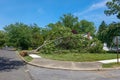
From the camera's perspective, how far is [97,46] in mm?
26359

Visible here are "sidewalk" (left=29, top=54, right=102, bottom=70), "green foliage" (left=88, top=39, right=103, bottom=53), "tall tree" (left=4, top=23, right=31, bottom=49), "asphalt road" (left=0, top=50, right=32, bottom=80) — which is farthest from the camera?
"tall tree" (left=4, top=23, right=31, bottom=49)

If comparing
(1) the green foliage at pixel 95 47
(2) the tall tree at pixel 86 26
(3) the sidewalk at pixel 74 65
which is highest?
(2) the tall tree at pixel 86 26

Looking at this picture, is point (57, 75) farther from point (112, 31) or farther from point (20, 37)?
point (20, 37)

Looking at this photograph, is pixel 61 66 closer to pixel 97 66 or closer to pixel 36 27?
pixel 97 66

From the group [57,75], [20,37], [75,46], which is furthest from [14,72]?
[20,37]

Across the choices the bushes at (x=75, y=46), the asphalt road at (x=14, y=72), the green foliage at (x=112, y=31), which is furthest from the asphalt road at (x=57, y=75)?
the green foliage at (x=112, y=31)

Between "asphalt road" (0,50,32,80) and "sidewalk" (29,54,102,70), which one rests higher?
"sidewalk" (29,54,102,70)

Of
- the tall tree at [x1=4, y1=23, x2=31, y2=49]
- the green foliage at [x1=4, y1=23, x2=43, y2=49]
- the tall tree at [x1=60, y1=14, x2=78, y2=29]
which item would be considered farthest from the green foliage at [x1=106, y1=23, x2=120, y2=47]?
the tall tree at [x1=60, y1=14, x2=78, y2=29]

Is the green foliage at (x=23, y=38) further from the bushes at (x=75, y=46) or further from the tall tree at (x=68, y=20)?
the tall tree at (x=68, y=20)

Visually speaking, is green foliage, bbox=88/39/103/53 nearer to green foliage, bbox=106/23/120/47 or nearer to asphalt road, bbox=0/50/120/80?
green foliage, bbox=106/23/120/47

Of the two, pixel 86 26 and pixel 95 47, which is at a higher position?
pixel 86 26

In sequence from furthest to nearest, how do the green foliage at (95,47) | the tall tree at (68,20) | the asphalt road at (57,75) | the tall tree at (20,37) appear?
1. the tall tree at (68,20)
2. the tall tree at (20,37)
3. the green foliage at (95,47)
4. the asphalt road at (57,75)

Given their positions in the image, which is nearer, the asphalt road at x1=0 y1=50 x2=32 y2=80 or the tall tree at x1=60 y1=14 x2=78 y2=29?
the asphalt road at x1=0 y1=50 x2=32 y2=80

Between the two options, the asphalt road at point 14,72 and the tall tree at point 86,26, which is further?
the tall tree at point 86,26
